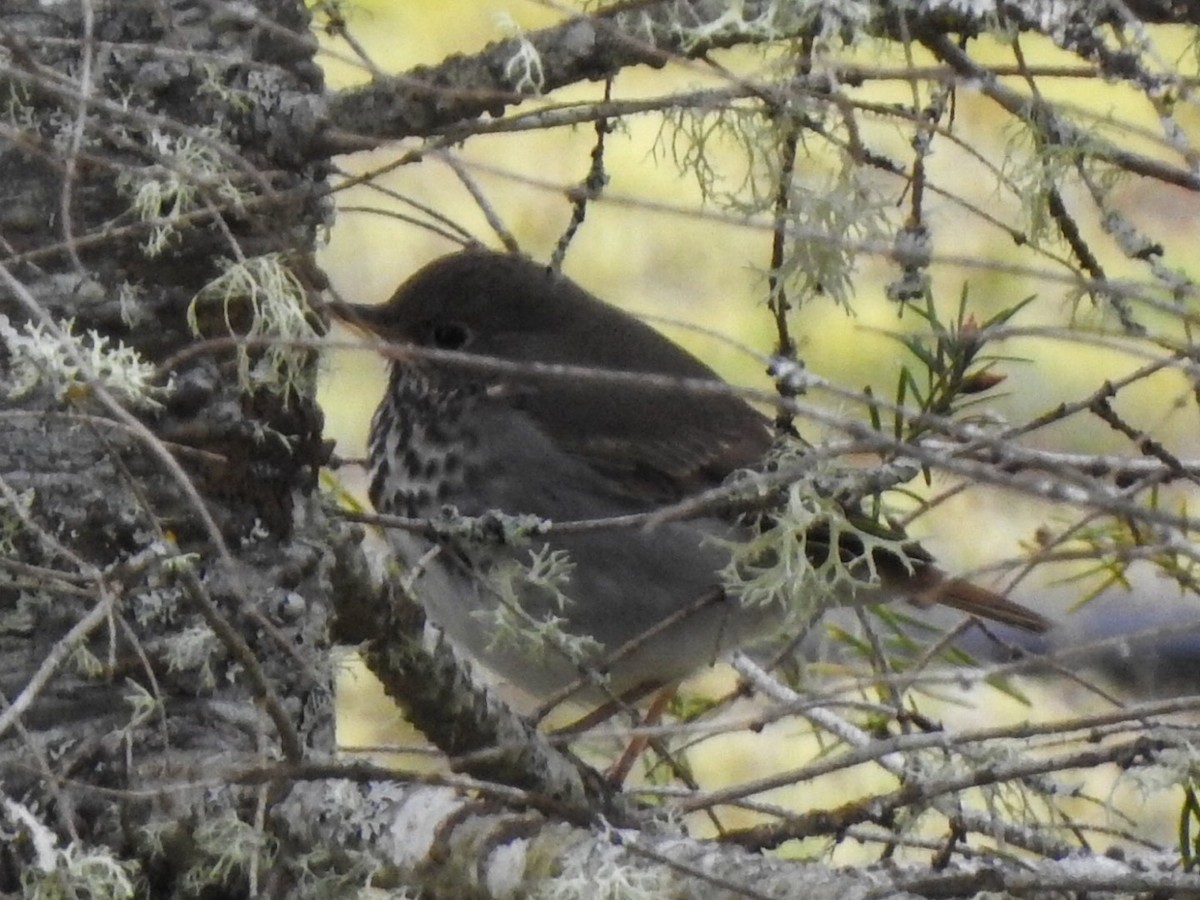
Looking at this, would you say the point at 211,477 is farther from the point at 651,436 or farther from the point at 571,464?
the point at 651,436

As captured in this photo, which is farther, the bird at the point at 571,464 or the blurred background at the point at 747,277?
the blurred background at the point at 747,277

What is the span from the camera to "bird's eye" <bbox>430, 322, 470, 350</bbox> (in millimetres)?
2574

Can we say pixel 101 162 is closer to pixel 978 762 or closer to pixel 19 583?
pixel 19 583

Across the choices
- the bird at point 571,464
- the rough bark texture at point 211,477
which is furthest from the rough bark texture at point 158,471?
the bird at point 571,464

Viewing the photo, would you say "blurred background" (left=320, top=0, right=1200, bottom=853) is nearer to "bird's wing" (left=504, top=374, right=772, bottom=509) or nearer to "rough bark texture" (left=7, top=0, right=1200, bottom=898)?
"bird's wing" (left=504, top=374, right=772, bottom=509)

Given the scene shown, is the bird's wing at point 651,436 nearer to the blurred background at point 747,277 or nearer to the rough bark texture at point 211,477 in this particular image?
Result: the rough bark texture at point 211,477

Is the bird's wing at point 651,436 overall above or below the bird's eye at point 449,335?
below

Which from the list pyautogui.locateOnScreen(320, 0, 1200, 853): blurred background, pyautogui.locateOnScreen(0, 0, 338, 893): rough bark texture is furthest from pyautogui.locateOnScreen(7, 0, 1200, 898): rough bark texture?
pyautogui.locateOnScreen(320, 0, 1200, 853): blurred background

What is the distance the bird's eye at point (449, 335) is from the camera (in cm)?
257

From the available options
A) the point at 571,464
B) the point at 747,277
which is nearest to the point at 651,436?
the point at 571,464

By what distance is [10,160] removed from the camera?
1.63 m

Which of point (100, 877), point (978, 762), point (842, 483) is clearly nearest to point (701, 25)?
point (842, 483)

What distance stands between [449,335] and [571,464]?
267mm

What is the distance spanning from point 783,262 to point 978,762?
0.50m
